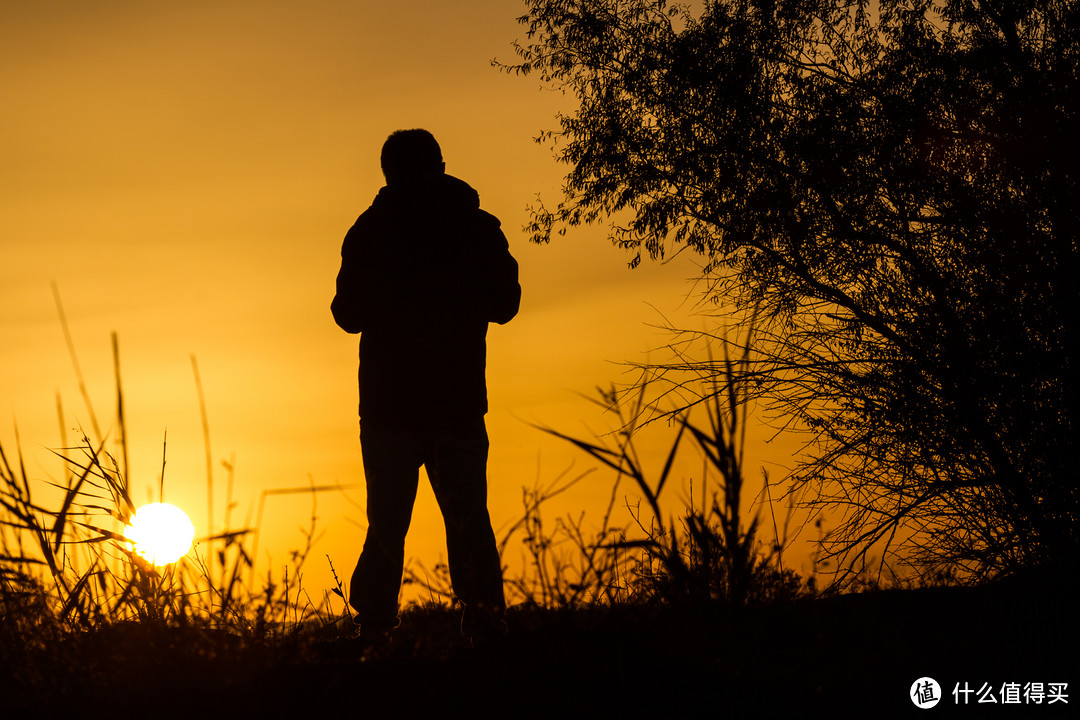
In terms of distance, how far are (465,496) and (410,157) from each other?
1518 mm

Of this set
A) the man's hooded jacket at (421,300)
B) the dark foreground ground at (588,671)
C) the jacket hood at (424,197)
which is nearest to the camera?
the dark foreground ground at (588,671)

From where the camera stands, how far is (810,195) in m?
10.4

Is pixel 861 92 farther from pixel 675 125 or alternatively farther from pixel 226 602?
pixel 226 602

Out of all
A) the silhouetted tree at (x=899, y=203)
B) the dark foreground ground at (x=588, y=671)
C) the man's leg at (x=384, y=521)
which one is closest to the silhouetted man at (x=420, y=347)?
the man's leg at (x=384, y=521)

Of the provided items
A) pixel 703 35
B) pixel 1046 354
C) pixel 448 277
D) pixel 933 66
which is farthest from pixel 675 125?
pixel 448 277

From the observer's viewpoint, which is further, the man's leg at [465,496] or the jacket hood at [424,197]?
the jacket hood at [424,197]

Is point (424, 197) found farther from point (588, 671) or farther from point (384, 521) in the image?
point (588, 671)

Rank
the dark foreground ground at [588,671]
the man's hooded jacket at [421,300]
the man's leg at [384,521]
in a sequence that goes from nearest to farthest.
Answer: the dark foreground ground at [588,671]
the man's leg at [384,521]
the man's hooded jacket at [421,300]

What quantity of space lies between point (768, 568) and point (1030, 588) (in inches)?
50.7

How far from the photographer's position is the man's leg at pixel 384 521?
4059 millimetres

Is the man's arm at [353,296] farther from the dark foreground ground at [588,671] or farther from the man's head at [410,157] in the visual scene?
the dark foreground ground at [588,671]

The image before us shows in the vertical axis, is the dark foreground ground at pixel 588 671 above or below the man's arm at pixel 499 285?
below

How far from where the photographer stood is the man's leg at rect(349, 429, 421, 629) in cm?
406

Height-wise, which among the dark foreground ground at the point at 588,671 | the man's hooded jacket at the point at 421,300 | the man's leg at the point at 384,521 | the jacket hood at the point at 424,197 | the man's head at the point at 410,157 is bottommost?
the dark foreground ground at the point at 588,671
